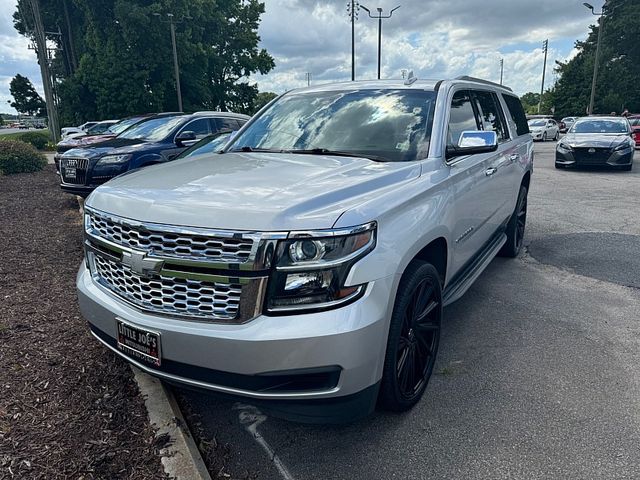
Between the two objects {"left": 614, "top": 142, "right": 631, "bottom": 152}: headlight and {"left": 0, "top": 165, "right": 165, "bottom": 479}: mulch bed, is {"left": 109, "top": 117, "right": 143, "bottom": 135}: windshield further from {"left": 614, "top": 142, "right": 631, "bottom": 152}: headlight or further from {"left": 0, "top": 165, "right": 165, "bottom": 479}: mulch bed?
{"left": 614, "top": 142, "right": 631, "bottom": 152}: headlight

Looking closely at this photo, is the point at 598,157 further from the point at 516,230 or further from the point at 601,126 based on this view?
the point at 516,230

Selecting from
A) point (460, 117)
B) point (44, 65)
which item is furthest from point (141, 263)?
point (44, 65)

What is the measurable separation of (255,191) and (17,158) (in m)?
14.1

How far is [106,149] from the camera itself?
803cm

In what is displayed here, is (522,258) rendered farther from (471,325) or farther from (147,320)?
(147,320)

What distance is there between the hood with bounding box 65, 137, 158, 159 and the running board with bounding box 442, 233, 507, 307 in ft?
19.5

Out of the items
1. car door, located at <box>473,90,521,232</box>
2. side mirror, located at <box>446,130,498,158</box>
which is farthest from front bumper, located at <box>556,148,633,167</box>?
side mirror, located at <box>446,130,498,158</box>

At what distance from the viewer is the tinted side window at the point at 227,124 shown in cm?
1004

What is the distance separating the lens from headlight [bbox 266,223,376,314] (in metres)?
2.06

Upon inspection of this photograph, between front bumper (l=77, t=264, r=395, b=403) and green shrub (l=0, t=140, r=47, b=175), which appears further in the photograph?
green shrub (l=0, t=140, r=47, b=175)

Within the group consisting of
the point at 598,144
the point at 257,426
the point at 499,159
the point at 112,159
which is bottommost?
the point at 257,426

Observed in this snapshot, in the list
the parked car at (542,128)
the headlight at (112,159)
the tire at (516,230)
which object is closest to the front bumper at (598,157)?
the tire at (516,230)

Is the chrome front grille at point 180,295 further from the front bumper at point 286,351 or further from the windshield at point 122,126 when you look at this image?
the windshield at point 122,126

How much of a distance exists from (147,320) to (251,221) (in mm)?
723
